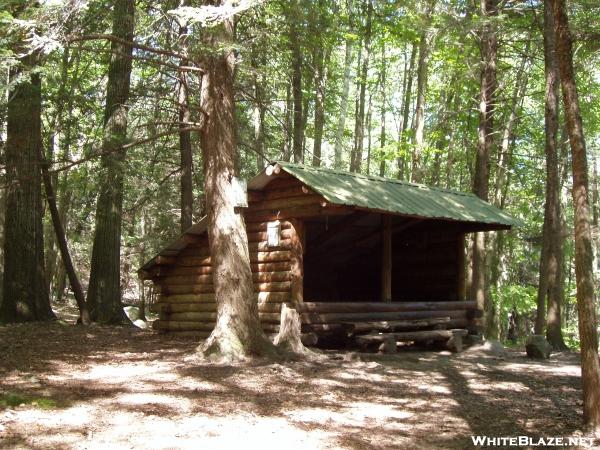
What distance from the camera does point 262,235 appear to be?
39.0ft

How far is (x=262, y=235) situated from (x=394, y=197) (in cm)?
270

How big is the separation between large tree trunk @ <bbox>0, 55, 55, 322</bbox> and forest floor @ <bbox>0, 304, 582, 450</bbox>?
6.58ft

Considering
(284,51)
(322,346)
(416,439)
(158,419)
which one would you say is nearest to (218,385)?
(158,419)

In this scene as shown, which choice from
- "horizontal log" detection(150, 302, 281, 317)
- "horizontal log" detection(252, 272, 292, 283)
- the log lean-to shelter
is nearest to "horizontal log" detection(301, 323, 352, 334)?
the log lean-to shelter

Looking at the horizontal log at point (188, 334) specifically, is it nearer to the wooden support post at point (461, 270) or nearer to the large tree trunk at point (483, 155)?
the wooden support post at point (461, 270)

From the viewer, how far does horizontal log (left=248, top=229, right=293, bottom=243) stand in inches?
443

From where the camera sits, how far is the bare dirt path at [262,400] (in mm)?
5625

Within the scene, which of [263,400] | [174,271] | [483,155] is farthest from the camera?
[483,155]

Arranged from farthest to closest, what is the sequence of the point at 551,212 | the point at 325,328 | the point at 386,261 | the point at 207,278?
1. the point at 551,212
2. the point at 386,261
3. the point at 207,278
4. the point at 325,328

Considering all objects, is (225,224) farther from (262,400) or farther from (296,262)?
(262,400)

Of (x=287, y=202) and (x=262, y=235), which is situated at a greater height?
(x=287, y=202)

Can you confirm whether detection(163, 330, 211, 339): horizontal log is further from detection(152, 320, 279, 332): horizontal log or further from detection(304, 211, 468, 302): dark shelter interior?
detection(304, 211, 468, 302): dark shelter interior

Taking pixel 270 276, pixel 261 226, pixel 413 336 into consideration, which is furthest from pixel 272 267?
pixel 413 336

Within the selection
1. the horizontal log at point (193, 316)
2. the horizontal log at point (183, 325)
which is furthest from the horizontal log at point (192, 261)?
the horizontal log at point (183, 325)
